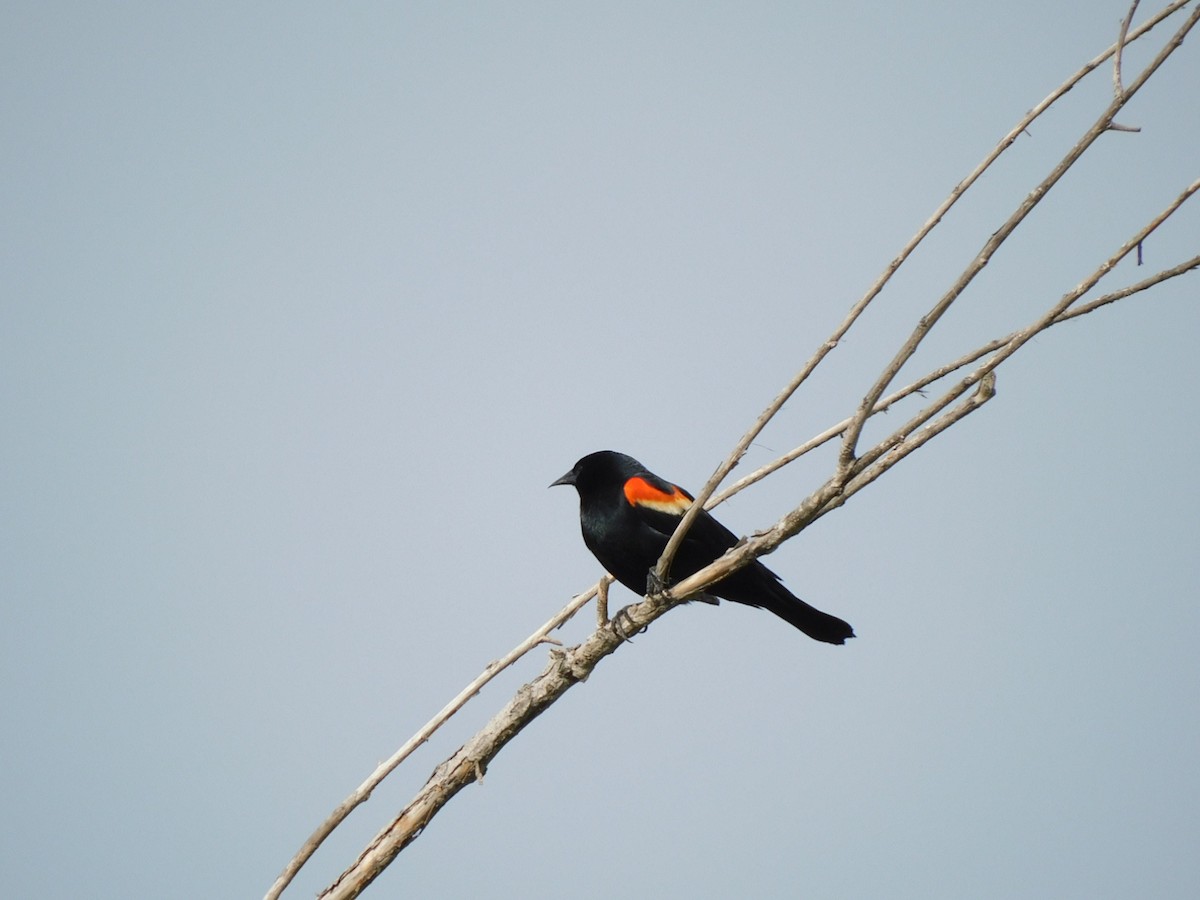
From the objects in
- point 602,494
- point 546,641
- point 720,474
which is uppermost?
point 602,494

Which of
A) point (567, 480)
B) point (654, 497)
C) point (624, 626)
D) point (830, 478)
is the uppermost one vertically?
point (567, 480)

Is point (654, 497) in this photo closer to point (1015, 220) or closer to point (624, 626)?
point (624, 626)

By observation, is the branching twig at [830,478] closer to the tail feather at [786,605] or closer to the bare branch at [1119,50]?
the bare branch at [1119,50]

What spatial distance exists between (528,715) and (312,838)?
76 centimetres

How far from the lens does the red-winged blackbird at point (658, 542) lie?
16.3ft

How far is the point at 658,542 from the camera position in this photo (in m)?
5.25

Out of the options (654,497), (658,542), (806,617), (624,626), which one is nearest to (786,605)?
(806,617)

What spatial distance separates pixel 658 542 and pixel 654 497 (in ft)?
0.82

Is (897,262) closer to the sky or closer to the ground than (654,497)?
closer to the ground

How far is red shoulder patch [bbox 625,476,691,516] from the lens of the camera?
17.5 feet

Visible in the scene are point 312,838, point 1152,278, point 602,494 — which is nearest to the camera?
point 1152,278

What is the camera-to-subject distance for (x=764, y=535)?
10.00ft

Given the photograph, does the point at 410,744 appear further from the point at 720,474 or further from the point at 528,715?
the point at 720,474

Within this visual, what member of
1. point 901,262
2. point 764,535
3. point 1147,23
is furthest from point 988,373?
point 1147,23
